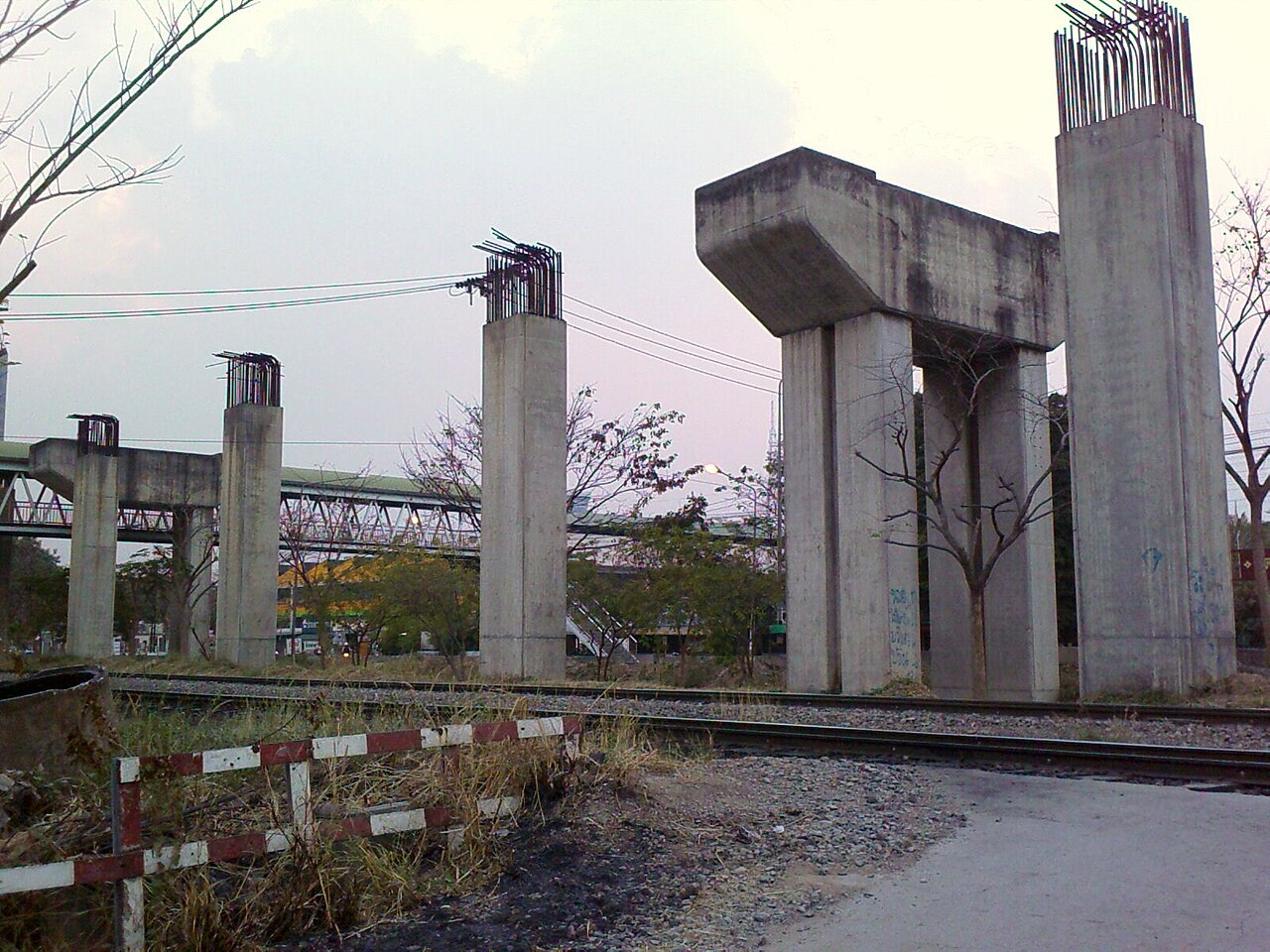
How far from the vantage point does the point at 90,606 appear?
137ft

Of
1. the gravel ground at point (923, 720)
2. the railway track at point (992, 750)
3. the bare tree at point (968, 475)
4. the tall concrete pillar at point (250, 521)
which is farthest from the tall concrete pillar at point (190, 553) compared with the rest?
the railway track at point (992, 750)

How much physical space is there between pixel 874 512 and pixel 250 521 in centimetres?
2215

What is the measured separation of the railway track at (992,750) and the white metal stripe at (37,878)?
4.58m

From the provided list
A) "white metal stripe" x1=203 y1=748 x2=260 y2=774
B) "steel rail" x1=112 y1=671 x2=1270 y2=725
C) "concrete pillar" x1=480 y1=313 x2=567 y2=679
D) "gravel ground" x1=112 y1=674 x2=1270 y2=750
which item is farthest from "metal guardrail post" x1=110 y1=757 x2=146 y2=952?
"concrete pillar" x1=480 y1=313 x2=567 y2=679

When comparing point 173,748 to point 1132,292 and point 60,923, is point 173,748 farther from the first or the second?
point 1132,292

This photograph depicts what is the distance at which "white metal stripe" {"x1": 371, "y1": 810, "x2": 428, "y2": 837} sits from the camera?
23.1 ft

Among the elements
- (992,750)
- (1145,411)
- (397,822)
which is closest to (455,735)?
(397,822)

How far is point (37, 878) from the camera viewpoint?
18.5 feet

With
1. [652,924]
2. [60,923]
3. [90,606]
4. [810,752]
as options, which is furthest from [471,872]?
[90,606]

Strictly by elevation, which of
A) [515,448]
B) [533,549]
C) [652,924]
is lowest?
[652,924]

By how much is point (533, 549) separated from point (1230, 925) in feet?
71.9

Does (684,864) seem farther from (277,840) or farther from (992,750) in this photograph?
(992,750)

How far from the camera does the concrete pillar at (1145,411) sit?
17391 millimetres

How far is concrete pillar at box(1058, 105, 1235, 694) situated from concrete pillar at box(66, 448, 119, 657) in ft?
112
